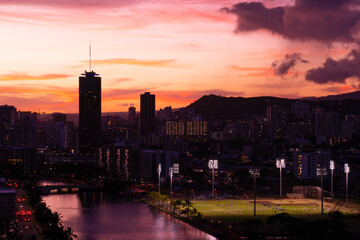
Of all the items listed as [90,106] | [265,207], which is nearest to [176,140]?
[90,106]

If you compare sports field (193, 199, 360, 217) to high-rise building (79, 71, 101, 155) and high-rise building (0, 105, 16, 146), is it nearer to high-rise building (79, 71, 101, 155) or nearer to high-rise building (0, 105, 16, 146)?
high-rise building (79, 71, 101, 155)

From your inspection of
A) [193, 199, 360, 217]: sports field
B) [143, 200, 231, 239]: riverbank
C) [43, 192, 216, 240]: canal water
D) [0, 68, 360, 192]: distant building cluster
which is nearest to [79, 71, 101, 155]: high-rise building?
Answer: [0, 68, 360, 192]: distant building cluster

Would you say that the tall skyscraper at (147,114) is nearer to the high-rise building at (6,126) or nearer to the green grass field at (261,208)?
the high-rise building at (6,126)

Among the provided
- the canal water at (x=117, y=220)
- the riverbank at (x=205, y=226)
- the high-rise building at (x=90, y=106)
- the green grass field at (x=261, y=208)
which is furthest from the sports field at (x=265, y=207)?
the high-rise building at (x=90, y=106)

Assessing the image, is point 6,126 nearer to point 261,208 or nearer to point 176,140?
point 176,140

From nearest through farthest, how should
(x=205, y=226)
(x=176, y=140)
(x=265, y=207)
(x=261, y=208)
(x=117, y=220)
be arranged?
(x=205, y=226) < (x=117, y=220) < (x=261, y=208) < (x=265, y=207) < (x=176, y=140)

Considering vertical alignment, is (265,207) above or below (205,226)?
above
